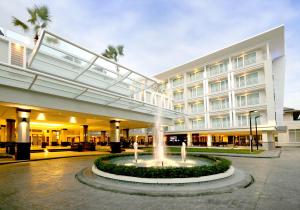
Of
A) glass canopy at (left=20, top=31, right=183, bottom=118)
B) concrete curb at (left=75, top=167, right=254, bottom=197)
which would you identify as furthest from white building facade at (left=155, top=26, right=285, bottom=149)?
concrete curb at (left=75, top=167, right=254, bottom=197)

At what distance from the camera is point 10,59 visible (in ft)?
53.4

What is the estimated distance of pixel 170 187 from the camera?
8.71 metres

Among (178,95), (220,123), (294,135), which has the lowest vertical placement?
(294,135)

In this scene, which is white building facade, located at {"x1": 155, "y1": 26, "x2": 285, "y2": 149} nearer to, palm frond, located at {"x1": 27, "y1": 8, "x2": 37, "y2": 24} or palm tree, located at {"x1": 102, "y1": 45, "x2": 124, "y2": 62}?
palm tree, located at {"x1": 102, "y1": 45, "x2": 124, "y2": 62}

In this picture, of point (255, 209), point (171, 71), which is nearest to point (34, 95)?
point (255, 209)

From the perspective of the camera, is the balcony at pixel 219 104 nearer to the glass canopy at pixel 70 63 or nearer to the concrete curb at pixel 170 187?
the glass canopy at pixel 70 63

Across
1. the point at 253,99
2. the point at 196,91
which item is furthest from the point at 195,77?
→ the point at 253,99

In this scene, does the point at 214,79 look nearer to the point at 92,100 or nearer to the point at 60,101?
the point at 92,100

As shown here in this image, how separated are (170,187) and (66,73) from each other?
15.5 meters

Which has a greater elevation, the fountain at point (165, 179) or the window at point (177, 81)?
the window at point (177, 81)

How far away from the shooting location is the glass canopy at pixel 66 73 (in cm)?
1509

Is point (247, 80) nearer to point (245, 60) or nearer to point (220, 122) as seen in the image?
point (245, 60)

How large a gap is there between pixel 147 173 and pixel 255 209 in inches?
165

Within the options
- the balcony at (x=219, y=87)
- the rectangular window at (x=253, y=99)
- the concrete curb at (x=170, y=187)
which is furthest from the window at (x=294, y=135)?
the concrete curb at (x=170, y=187)
